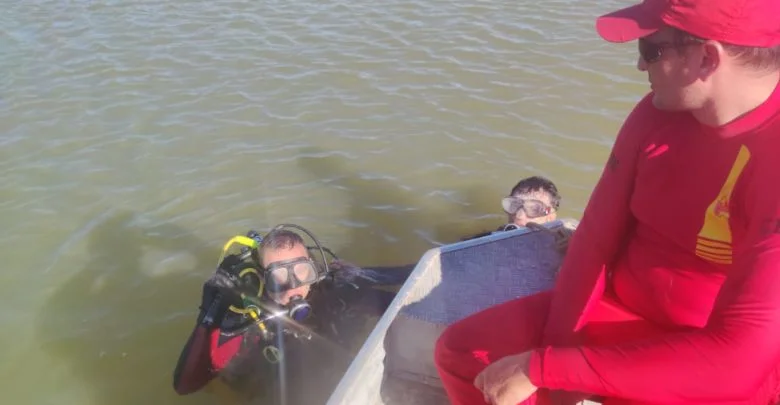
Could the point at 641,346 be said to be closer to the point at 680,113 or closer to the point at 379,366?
the point at 680,113

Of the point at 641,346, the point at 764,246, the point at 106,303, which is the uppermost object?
the point at 764,246

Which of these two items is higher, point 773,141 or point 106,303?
point 773,141

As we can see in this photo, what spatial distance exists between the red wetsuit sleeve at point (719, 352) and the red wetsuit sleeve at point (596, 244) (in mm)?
409

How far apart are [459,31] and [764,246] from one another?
21.7 feet

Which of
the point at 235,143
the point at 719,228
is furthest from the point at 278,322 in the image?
the point at 235,143

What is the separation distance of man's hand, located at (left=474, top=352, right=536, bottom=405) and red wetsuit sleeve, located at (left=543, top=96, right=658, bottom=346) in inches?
15.4

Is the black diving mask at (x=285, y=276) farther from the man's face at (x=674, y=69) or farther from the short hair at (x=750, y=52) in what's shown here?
the short hair at (x=750, y=52)

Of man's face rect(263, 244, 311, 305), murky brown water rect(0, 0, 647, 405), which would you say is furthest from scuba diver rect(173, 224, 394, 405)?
murky brown water rect(0, 0, 647, 405)

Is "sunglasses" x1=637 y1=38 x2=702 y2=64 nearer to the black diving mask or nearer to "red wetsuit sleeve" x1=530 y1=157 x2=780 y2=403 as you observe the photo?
"red wetsuit sleeve" x1=530 y1=157 x2=780 y2=403

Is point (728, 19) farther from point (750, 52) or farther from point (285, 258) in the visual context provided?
point (285, 258)

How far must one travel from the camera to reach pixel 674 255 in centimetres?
225

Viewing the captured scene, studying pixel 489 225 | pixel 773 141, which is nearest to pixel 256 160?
pixel 489 225

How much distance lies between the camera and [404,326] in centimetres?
317

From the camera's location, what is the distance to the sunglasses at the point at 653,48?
190 centimetres
